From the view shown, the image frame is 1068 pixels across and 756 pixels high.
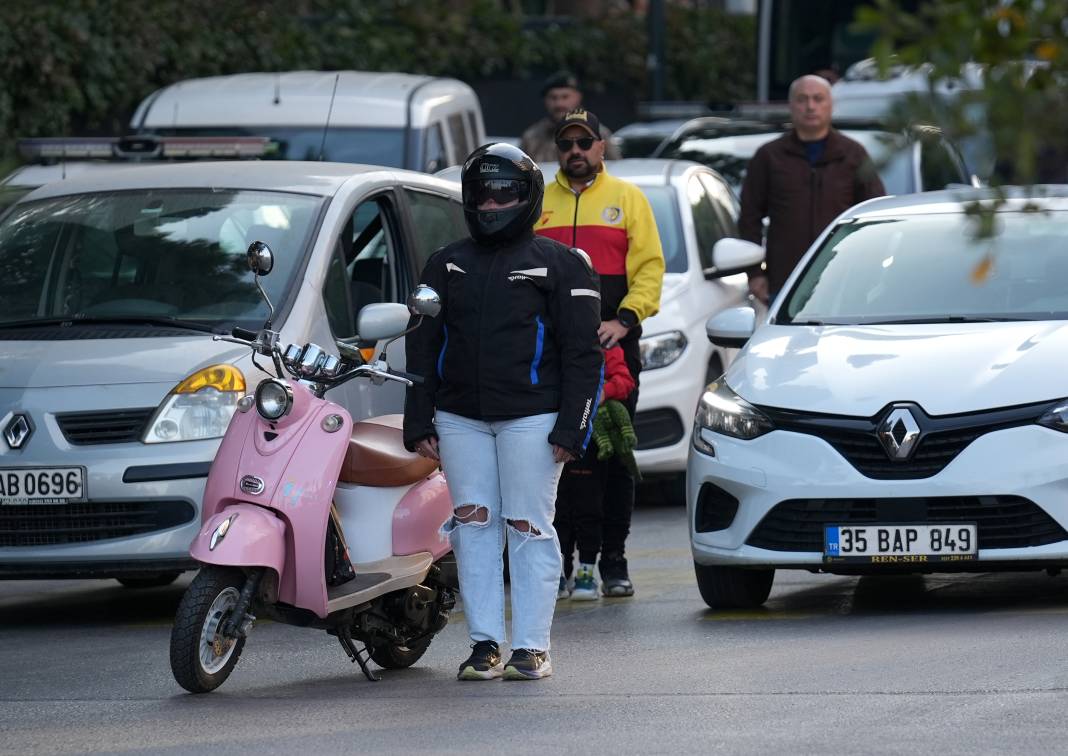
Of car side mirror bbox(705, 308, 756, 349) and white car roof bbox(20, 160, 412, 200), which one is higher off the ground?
white car roof bbox(20, 160, 412, 200)

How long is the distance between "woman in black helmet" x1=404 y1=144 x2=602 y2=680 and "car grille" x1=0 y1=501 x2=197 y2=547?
151 cm

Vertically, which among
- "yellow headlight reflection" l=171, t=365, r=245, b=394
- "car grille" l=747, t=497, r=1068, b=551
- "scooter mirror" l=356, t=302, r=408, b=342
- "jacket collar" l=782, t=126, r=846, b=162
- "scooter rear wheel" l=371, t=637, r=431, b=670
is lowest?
"scooter rear wheel" l=371, t=637, r=431, b=670

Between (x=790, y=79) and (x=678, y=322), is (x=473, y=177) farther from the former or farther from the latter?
(x=790, y=79)

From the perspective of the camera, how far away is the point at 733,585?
870 centimetres

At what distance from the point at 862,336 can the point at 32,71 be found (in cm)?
1022

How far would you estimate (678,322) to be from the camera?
12375 millimetres

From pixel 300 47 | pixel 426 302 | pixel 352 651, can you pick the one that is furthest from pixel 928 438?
pixel 300 47

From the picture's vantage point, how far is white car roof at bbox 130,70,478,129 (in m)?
14.2

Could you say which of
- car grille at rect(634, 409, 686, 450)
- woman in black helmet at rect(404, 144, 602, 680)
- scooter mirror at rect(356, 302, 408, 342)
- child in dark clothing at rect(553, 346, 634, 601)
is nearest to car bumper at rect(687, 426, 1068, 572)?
child in dark clothing at rect(553, 346, 634, 601)

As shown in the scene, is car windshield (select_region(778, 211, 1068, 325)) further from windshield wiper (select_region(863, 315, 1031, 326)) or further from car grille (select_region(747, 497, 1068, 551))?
car grille (select_region(747, 497, 1068, 551))

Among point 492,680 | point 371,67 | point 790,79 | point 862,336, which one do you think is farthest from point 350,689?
point 790,79

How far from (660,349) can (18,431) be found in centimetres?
464

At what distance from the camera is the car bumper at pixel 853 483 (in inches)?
313

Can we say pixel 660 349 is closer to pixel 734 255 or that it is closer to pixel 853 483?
pixel 734 255
